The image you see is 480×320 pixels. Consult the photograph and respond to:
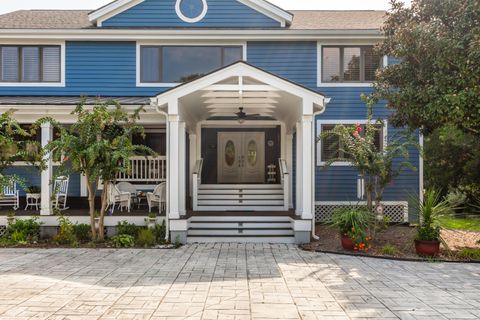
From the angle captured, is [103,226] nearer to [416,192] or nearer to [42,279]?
[42,279]

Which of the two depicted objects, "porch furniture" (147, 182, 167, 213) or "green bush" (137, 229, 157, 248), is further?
"porch furniture" (147, 182, 167, 213)

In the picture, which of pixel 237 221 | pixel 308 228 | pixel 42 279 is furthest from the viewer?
pixel 237 221

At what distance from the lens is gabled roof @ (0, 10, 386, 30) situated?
13562 mm

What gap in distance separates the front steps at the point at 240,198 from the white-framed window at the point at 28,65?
600 cm

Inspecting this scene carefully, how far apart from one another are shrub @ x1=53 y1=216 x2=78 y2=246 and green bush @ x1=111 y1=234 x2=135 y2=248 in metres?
0.89

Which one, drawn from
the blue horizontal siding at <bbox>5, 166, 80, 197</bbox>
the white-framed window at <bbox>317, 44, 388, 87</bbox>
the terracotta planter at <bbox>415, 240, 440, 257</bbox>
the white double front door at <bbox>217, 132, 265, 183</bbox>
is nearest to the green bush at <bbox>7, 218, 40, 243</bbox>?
the blue horizontal siding at <bbox>5, 166, 80, 197</bbox>

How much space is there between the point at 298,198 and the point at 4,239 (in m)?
7.27

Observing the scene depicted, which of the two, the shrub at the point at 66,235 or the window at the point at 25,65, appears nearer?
the shrub at the point at 66,235

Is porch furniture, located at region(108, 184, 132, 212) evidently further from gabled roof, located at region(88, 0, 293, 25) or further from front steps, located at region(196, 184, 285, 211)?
gabled roof, located at region(88, 0, 293, 25)

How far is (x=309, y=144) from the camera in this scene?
9.85m

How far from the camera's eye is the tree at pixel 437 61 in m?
8.10

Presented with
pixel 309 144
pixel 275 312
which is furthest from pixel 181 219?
pixel 275 312

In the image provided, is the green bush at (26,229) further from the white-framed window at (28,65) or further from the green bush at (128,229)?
the white-framed window at (28,65)

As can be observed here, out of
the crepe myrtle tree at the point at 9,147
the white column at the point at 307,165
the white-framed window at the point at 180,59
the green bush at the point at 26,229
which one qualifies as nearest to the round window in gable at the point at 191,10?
the white-framed window at the point at 180,59
